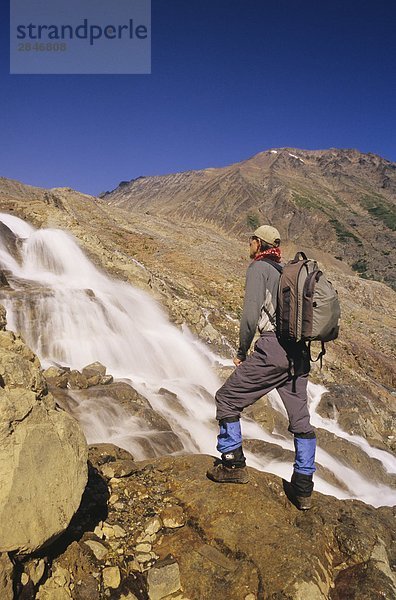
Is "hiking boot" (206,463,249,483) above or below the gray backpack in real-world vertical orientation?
below

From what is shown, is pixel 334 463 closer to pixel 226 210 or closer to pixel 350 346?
pixel 350 346

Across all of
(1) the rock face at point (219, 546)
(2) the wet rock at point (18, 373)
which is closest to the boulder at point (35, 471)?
(2) the wet rock at point (18, 373)

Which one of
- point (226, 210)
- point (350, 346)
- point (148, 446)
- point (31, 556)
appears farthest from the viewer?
point (226, 210)

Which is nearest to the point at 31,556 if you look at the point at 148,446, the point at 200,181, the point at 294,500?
the point at 294,500

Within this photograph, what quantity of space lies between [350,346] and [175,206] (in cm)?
8410

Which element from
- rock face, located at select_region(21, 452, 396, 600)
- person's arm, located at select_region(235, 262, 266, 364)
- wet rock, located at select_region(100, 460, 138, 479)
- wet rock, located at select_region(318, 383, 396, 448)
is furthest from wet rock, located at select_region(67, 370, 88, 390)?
wet rock, located at select_region(318, 383, 396, 448)

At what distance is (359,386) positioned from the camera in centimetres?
1709

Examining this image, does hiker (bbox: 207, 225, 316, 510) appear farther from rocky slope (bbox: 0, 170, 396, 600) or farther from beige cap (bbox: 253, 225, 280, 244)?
rocky slope (bbox: 0, 170, 396, 600)

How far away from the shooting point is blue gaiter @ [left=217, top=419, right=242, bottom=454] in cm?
414

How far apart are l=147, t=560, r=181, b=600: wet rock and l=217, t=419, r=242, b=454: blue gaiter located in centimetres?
121

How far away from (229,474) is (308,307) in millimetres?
1864

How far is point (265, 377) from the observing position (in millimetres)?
3965

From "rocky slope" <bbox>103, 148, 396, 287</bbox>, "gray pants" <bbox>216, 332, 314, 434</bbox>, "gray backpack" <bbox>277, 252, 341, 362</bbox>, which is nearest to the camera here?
"gray backpack" <bbox>277, 252, 341, 362</bbox>

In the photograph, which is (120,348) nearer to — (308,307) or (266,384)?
(266,384)
